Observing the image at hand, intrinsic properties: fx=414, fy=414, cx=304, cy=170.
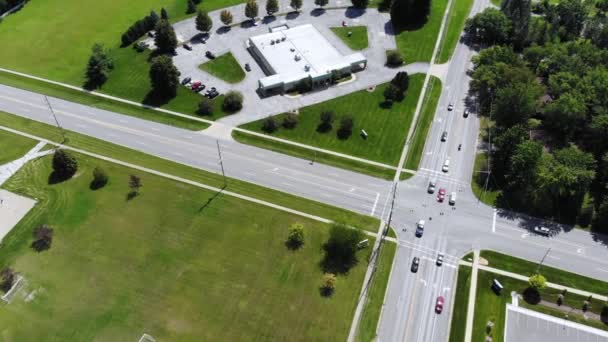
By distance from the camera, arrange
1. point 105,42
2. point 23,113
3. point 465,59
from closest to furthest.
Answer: point 23,113
point 465,59
point 105,42

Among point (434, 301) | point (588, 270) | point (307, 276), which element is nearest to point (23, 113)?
point (307, 276)

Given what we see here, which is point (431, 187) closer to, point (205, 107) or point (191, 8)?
point (205, 107)

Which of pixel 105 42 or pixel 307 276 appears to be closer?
pixel 307 276

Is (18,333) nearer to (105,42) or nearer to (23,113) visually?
(23,113)

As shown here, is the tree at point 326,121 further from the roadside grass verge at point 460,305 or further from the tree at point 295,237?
the roadside grass verge at point 460,305

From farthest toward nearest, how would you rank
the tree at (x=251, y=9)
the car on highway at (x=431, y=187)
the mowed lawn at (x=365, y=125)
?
the tree at (x=251, y=9)
the mowed lawn at (x=365, y=125)
the car on highway at (x=431, y=187)

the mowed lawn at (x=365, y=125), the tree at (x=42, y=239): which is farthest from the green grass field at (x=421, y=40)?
the tree at (x=42, y=239)

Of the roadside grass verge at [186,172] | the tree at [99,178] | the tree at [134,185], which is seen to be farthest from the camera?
the tree at [99,178]

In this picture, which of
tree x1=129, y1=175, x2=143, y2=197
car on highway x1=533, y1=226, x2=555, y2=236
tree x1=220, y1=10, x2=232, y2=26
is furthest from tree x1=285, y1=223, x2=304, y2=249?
tree x1=220, y1=10, x2=232, y2=26
